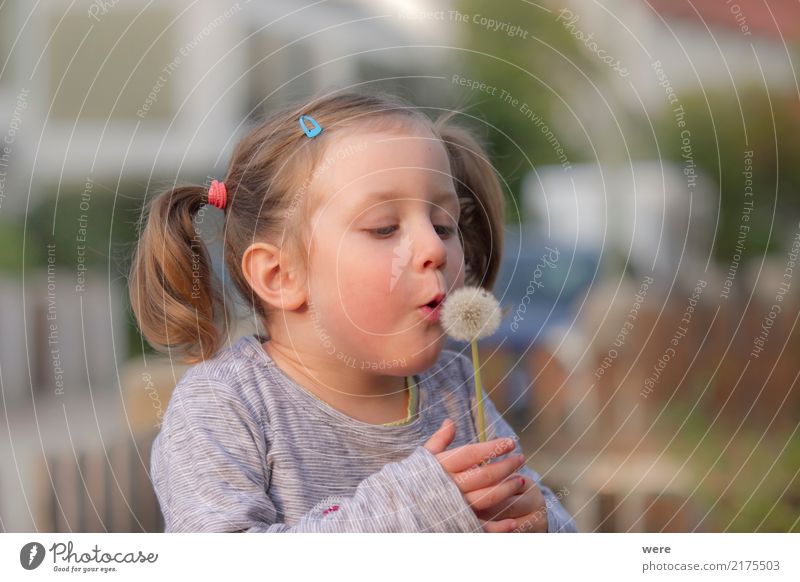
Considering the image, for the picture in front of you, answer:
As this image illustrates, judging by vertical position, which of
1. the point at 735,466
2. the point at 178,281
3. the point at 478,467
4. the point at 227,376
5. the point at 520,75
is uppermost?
the point at 520,75

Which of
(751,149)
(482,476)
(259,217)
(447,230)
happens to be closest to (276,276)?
(259,217)

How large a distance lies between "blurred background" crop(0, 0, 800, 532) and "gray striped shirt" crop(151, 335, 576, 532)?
151 millimetres

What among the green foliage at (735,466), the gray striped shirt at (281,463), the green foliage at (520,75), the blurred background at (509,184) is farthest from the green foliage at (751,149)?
the gray striped shirt at (281,463)

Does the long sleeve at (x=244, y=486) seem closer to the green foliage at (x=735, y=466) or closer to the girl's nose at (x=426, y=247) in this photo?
the girl's nose at (x=426, y=247)

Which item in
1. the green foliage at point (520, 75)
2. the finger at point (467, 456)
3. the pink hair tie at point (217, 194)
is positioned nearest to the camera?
the finger at point (467, 456)

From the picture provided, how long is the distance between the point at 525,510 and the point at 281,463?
0.23 m

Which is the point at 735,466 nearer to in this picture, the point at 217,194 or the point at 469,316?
the point at 469,316

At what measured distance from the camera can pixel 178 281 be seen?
0.91 m

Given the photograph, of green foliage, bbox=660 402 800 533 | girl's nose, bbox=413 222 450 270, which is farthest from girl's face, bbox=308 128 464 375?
green foliage, bbox=660 402 800 533

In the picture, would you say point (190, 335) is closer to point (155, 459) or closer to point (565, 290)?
point (155, 459)

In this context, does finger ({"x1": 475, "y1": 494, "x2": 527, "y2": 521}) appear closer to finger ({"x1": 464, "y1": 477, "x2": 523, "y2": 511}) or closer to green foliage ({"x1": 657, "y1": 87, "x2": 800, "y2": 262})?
finger ({"x1": 464, "y1": 477, "x2": 523, "y2": 511})

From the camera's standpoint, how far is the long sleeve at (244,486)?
31.0 inches

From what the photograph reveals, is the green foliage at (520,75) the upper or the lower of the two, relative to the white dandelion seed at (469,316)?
upper

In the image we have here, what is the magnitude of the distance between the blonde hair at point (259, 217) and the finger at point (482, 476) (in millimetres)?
222
